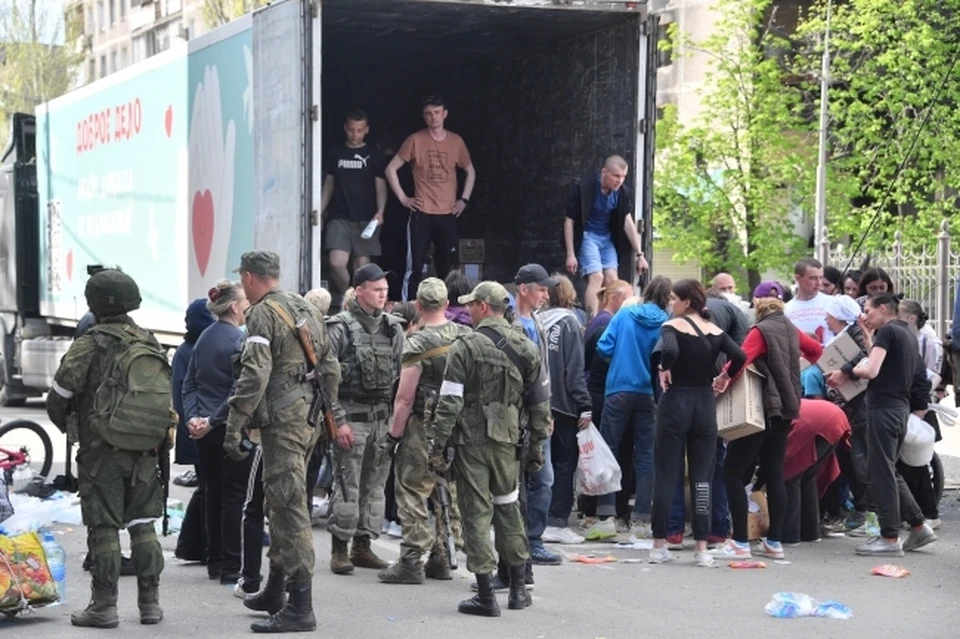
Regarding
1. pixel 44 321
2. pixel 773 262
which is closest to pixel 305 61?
pixel 44 321

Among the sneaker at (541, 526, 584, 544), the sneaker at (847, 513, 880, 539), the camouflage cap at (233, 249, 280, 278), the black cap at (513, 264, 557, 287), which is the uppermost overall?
the camouflage cap at (233, 249, 280, 278)

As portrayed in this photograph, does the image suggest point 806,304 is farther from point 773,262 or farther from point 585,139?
point 773,262

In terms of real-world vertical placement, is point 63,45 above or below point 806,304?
above

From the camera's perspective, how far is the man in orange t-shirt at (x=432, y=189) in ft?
47.9

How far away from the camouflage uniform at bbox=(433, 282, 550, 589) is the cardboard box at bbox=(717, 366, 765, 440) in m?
2.23

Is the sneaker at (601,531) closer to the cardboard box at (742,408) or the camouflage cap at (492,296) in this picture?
the cardboard box at (742,408)

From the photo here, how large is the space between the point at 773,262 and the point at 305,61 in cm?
2325

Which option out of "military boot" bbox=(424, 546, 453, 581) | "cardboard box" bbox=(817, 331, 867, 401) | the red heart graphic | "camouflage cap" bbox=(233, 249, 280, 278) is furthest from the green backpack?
the red heart graphic

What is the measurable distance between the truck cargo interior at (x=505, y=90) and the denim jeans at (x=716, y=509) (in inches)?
138

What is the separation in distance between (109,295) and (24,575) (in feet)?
4.81

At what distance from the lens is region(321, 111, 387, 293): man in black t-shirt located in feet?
47.2

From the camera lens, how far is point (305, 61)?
1216 cm

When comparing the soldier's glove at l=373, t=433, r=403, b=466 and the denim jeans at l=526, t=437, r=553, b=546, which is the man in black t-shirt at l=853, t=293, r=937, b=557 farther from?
the soldier's glove at l=373, t=433, r=403, b=466

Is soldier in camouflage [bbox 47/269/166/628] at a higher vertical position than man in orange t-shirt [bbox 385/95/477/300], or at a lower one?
lower
